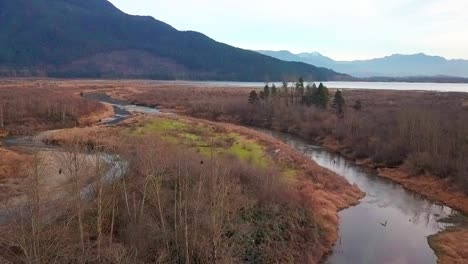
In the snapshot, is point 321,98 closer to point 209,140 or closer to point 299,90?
point 299,90

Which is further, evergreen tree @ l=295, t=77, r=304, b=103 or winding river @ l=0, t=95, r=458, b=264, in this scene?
evergreen tree @ l=295, t=77, r=304, b=103

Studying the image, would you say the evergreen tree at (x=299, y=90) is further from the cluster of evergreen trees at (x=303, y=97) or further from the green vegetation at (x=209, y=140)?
the green vegetation at (x=209, y=140)

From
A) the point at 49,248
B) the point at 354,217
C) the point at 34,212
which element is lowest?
the point at 354,217

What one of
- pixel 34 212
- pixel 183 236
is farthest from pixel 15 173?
pixel 34 212

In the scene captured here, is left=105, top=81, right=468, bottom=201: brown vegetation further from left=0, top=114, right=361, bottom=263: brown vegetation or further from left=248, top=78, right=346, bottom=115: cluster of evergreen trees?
left=0, top=114, right=361, bottom=263: brown vegetation

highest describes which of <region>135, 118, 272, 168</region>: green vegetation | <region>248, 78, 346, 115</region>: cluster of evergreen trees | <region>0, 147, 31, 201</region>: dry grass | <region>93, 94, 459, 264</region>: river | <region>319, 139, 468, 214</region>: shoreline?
<region>248, 78, 346, 115</region>: cluster of evergreen trees

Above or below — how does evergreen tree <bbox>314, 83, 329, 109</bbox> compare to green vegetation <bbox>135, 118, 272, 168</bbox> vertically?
above

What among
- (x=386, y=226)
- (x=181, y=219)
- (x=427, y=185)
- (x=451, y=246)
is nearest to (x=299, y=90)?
(x=427, y=185)

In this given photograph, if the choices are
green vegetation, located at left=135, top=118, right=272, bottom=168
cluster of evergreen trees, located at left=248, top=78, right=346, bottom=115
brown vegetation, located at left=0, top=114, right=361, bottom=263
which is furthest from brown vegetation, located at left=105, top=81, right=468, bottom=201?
green vegetation, located at left=135, top=118, right=272, bottom=168

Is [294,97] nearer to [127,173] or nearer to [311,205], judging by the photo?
[311,205]
